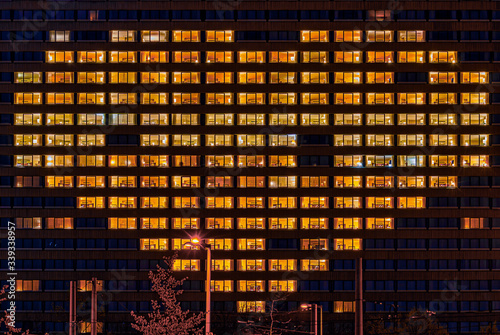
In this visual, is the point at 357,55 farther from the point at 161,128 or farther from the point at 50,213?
the point at 50,213

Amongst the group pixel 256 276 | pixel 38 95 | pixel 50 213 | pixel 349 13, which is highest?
pixel 349 13

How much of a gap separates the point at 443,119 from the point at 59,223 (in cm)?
4706

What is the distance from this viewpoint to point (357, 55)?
9612cm

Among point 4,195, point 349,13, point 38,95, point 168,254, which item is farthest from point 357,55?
point 4,195

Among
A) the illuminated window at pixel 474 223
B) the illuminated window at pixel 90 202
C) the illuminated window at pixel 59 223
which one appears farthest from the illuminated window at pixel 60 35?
the illuminated window at pixel 474 223

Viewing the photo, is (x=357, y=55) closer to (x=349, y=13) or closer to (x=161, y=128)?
(x=349, y=13)

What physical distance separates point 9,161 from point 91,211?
37.8 ft

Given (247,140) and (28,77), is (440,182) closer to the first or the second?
(247,140)

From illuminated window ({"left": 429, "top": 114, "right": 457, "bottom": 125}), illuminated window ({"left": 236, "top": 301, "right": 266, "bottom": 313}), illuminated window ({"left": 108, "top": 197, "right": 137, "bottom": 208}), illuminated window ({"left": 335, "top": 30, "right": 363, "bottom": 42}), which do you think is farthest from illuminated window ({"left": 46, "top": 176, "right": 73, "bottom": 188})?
illuminated window ({"left": 429, "top": 114, "right": 457, "bottom": 125})

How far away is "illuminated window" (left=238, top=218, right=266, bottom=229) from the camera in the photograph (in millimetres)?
94875

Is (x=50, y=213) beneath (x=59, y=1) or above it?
beneath

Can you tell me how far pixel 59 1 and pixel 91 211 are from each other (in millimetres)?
25095

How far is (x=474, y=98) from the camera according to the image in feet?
318

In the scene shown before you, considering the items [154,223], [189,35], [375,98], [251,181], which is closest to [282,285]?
[251,181]
